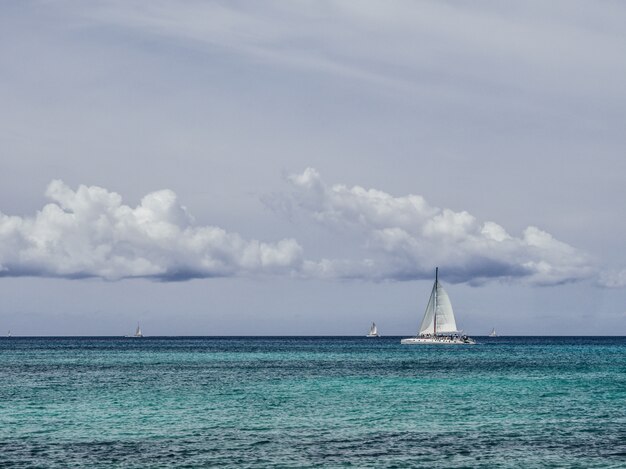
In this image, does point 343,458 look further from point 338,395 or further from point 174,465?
point 338,395

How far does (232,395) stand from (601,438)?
34829 mm

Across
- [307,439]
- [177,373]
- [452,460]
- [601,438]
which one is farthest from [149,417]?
[177,373]

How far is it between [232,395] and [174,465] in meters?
34.5

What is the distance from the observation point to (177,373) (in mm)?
109188

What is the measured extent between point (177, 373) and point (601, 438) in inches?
2712

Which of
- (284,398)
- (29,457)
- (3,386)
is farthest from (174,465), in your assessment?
(3,386)

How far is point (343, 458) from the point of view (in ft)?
139

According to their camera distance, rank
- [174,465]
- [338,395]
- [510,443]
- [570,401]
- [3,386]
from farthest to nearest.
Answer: [3,386]
[338,395]
[570,401]
[510,443]
[174,465]

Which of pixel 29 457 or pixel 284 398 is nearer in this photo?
pixel 29 457

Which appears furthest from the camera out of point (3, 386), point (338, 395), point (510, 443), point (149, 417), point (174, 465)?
point (3, 386)

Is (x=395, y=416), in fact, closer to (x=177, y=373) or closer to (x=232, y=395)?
(x=232, y=395)

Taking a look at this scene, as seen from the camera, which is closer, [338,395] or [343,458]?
[343,458]

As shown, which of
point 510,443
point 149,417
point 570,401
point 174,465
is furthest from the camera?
point 570,401

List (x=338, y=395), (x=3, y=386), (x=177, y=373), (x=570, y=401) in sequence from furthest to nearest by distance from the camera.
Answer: (x=177, y=373), (x=3, y=386), (x=338, y=395), (x=570, y=401)
